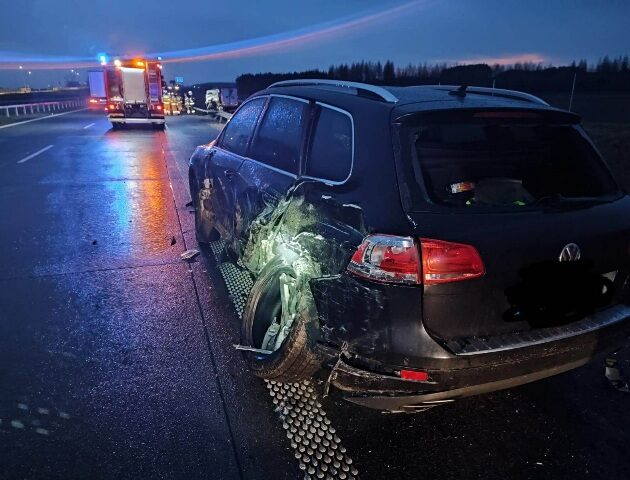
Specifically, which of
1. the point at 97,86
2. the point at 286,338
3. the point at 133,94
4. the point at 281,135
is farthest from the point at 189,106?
the point at 286,338

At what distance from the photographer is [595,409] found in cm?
295

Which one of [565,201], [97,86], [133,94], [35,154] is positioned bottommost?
[35,154]

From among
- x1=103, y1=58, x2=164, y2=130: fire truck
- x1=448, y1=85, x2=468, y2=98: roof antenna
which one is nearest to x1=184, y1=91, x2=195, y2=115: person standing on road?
x1=103, y1=58, x2=164, y2=130: fire truck

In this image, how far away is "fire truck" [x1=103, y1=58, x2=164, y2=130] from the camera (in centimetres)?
2233

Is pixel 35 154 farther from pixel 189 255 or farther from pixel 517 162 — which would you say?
pixel 517 162

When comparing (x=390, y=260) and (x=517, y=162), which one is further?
(x=517, y=162)

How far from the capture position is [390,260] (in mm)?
2252

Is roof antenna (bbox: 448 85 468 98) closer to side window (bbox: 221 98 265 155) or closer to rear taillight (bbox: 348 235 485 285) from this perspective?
rear taillight (bbox: 348 235 485 285)

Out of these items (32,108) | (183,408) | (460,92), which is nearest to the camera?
(183,408)

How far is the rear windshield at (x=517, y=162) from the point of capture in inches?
110

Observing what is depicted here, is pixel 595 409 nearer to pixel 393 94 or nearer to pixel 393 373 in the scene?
pixel 393 373

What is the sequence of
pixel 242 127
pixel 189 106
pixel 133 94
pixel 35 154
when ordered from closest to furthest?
pixel 242 127
pixel 35 154
pixel 133 94
pixel 189 106

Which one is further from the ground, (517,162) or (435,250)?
(517,162)

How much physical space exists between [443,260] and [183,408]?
5.97 ft
